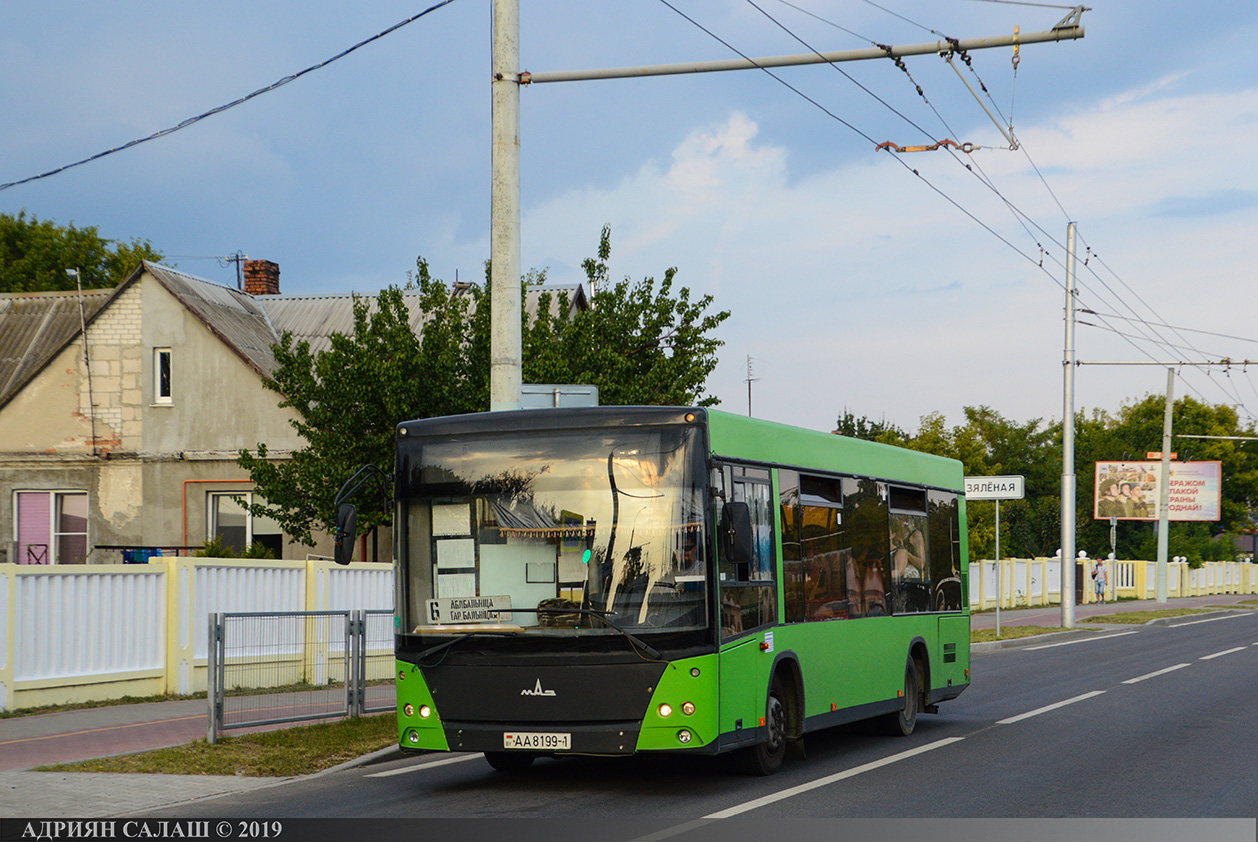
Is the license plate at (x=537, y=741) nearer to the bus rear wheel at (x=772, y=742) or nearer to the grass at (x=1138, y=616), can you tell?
the bus rear wheel at (x=772, y=742)

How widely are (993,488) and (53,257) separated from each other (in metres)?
38.4

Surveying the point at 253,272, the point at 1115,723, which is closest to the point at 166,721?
the point at 1115,723

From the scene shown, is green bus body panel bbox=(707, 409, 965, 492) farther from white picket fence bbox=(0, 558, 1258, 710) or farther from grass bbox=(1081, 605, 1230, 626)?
grass bbox=(1081, 605, 1230, 626)

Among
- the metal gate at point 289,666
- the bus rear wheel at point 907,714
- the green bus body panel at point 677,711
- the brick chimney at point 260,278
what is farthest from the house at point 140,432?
the green bus body panel at point 677,711

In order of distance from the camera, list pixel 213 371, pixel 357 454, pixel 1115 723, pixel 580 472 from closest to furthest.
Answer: pixel 580 472 → pixel 1115 723 → pixel 357 454 → pixel 213 371

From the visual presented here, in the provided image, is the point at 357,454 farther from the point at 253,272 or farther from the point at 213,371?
the point at 253,272

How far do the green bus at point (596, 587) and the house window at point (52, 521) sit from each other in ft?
76.9

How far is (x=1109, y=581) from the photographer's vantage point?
222 ft

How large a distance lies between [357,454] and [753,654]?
15321 millimetres

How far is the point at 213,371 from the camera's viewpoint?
32.6 m

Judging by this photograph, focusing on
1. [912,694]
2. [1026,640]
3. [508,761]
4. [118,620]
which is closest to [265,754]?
[508,761]

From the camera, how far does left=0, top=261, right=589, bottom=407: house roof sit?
33.1 m

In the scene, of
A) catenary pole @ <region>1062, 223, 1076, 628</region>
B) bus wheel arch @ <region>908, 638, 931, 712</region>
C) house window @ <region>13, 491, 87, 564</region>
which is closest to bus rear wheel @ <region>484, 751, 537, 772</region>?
bus wheel arch @ <region>908, 638, 931, 712</region>

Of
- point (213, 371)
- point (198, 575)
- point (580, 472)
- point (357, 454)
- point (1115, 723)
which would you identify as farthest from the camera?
point (213, 371)
